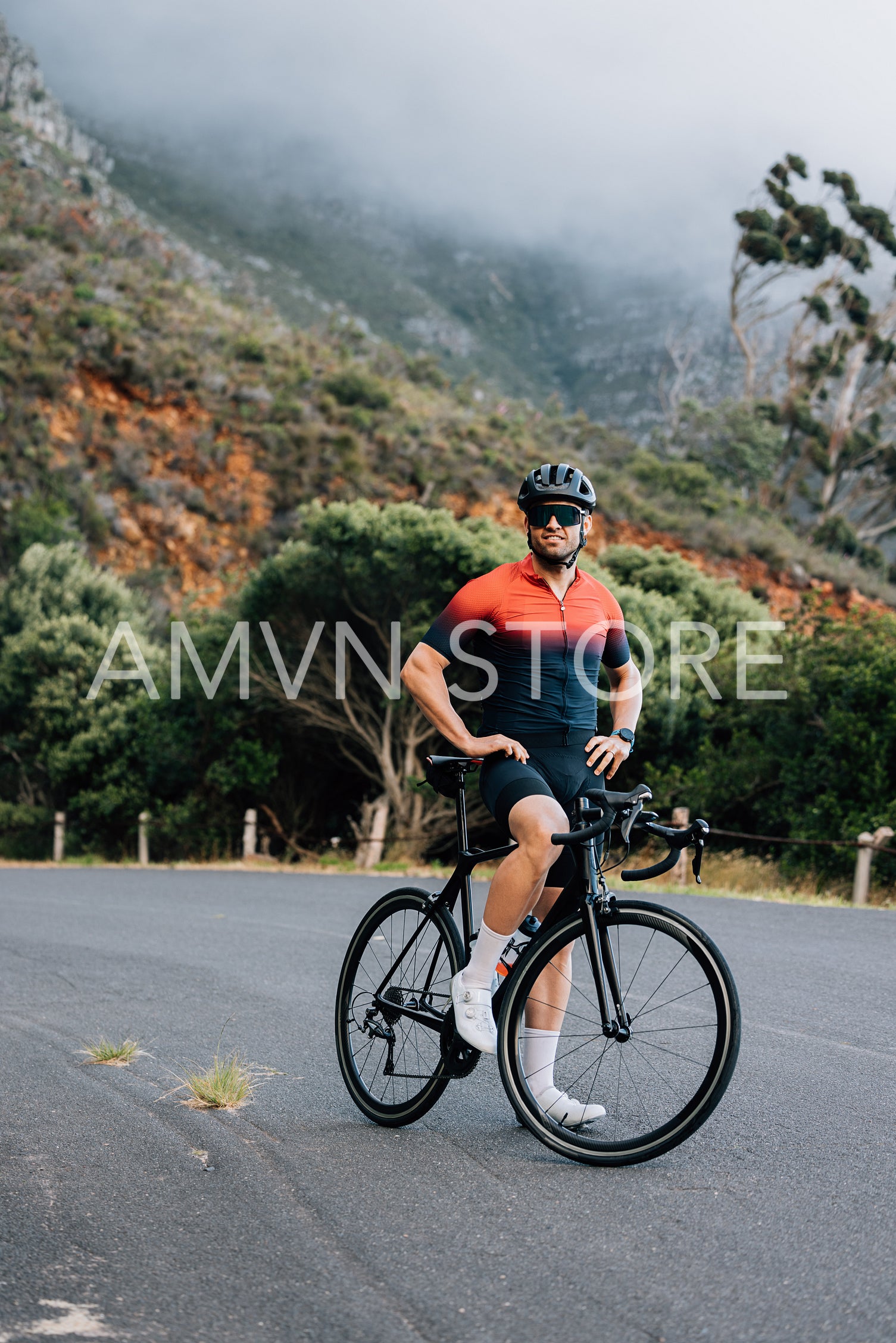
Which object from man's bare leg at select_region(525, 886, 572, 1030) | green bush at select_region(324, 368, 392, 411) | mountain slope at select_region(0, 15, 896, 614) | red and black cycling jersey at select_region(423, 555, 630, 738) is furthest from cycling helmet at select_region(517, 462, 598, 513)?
green bush at select_region(324, 368, 392, 411)

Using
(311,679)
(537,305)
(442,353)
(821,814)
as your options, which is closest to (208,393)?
(311,679)

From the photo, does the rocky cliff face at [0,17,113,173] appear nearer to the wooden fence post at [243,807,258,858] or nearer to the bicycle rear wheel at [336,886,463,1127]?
the wooden fence post at [243,807,258,858]

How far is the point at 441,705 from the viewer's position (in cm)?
387

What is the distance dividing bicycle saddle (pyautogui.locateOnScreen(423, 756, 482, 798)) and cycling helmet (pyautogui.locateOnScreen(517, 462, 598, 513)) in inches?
33.6

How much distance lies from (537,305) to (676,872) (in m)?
123

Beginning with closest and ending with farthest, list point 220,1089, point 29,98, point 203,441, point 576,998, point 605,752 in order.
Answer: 1. point 605,752
2. point 576,998
3. point 220,1089
4. point 203,441
5. point 29,98

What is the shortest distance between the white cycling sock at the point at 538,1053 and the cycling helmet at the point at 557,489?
5.55ft

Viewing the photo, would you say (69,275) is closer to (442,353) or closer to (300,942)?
(300,942)

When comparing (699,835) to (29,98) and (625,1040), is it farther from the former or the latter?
(29,98)

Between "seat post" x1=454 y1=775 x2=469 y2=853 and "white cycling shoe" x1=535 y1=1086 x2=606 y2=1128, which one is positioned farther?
"seat post" x1=454 y1=775 x2=469 y2=853

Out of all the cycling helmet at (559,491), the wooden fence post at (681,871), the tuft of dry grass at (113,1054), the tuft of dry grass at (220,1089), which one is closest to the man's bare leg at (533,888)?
the cycling helmet at (559,491)

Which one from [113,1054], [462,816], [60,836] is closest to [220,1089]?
[113,1054]

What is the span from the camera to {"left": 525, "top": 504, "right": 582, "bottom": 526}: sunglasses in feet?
12.9

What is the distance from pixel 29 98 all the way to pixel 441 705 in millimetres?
86641
